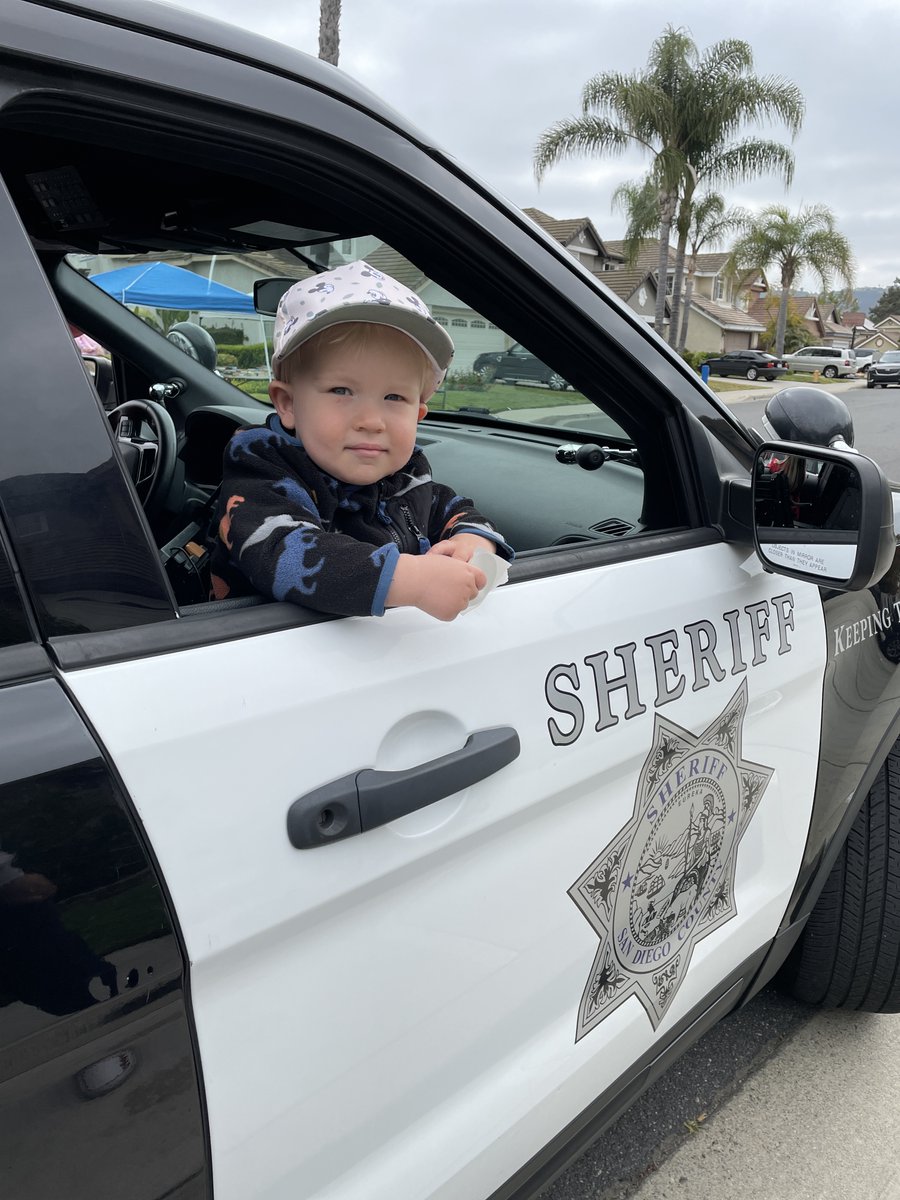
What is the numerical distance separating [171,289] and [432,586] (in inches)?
72.3

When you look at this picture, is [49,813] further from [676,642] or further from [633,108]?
[633,108]

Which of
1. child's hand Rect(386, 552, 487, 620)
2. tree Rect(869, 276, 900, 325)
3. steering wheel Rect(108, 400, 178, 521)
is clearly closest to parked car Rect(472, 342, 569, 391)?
steering wheel Rect(108, 400, 178, 521)

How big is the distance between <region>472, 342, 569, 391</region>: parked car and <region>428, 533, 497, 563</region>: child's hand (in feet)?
2.47

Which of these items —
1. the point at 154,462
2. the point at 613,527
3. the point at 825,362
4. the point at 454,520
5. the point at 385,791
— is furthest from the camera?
the point at 825,362

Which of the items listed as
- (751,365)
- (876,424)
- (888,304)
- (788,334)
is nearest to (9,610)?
(876,424)

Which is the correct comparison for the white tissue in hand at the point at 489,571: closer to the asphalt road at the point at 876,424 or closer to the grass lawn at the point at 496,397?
the grass lawn at the point at 496,397

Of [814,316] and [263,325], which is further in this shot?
[814,316]

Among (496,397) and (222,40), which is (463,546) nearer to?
(222,40)

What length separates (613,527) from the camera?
5.85 feet

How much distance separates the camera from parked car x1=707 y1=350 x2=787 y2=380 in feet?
126

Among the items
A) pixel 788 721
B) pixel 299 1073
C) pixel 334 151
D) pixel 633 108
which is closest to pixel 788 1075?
pixel 788 721

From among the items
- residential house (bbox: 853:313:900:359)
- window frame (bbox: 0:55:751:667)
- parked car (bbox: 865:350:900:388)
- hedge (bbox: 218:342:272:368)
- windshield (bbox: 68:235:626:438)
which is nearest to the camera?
window frame (bbox: 0:55:751:667)

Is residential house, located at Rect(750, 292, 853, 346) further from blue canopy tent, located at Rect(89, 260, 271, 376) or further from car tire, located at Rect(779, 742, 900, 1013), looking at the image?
car tire, located at Rect(779, 742, 900, 1013)

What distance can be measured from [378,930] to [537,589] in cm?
46
